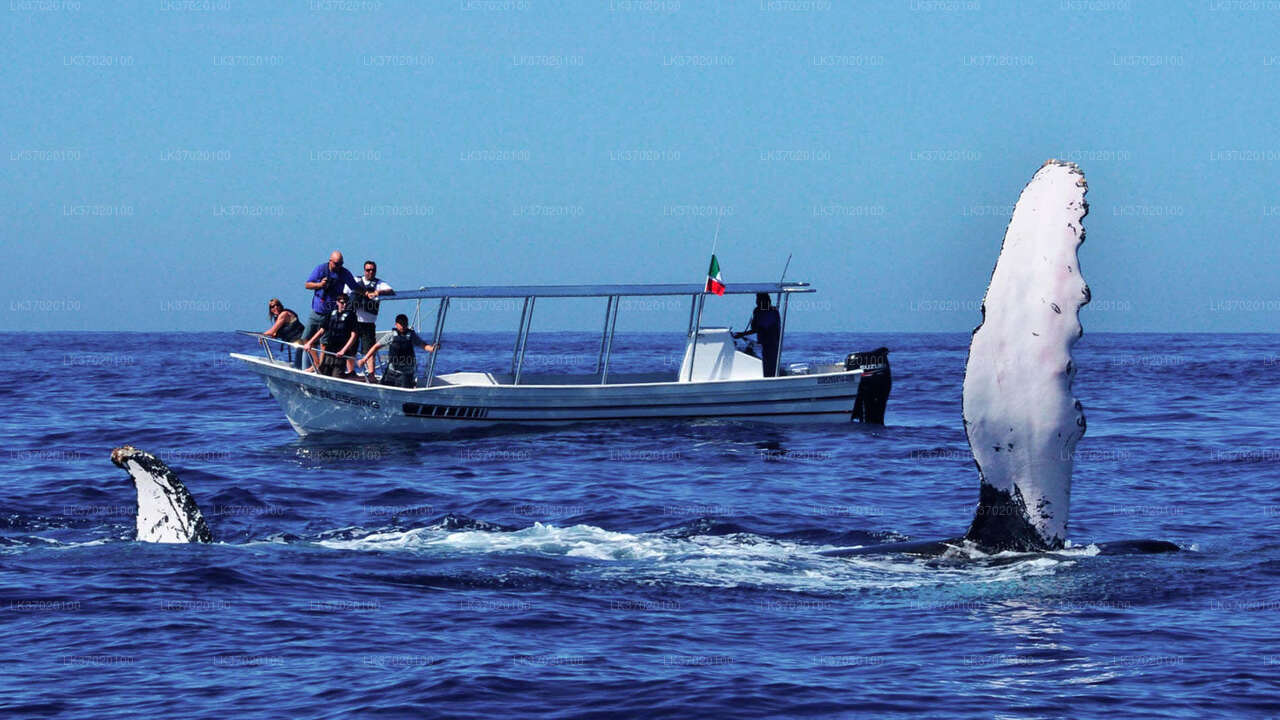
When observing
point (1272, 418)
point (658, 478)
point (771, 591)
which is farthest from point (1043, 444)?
point (1272, 418)

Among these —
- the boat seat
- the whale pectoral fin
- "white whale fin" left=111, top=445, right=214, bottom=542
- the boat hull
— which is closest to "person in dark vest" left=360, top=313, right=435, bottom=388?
the boat hull

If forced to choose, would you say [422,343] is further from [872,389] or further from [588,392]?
[872,389]

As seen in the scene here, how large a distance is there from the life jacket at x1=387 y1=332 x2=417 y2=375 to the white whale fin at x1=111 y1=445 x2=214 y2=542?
1446 cm

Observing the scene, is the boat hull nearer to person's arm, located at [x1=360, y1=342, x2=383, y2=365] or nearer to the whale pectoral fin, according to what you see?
person's arm, located at [x1=360, y1=342, x2=383, y2=365]

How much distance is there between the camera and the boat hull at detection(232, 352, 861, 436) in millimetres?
29109

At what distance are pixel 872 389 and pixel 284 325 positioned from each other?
1307 cm

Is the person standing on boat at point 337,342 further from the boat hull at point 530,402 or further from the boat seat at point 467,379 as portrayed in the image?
the boat seat at point 467,379

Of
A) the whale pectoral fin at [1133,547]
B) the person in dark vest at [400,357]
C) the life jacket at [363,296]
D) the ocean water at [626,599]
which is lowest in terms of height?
the ocean water at [626,599]

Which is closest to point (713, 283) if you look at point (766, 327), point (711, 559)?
point (766, 327)

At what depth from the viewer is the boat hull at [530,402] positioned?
2911cm

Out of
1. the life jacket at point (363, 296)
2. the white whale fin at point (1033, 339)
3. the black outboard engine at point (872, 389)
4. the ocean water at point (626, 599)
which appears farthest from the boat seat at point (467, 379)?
the white whale fin at point (1033, 339)

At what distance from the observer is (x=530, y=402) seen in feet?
99.2

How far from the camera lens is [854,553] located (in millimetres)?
13078

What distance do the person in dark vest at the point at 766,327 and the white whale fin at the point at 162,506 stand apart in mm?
18253
